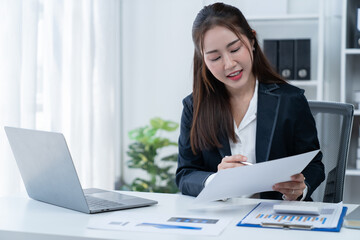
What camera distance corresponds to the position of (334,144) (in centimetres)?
176

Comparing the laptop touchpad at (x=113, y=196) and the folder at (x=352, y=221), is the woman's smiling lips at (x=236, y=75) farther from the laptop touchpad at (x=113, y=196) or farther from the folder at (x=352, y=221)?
the folder at (x=352, y=221)

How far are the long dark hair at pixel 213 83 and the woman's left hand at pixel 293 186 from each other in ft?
1.04

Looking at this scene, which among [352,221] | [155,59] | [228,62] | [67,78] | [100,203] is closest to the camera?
[352,221]

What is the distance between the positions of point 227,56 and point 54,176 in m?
0.63

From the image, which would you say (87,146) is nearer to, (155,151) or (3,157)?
(155,151)

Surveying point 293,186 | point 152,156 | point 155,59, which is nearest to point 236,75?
point 293,186

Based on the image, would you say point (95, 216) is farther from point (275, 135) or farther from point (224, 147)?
point (275, 135)

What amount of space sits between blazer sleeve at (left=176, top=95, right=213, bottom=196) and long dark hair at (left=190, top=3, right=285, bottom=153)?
0.03 metres

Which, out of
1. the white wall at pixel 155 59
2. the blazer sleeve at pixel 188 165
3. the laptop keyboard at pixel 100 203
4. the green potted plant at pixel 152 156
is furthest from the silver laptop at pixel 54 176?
the white wall at pixel 155 59

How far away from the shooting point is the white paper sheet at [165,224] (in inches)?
42.9

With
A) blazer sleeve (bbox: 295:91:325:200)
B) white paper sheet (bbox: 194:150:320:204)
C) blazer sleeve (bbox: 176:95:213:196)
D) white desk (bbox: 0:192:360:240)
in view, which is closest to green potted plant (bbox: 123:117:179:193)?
blazer sleeve (bbox: 176:95:213:196)

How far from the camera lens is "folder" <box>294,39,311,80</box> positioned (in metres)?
3.15

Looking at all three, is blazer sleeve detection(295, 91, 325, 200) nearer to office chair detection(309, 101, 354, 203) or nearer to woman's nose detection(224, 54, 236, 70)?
office chair detection(309, 101, 354, 203)

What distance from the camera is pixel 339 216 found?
118 centimetres
